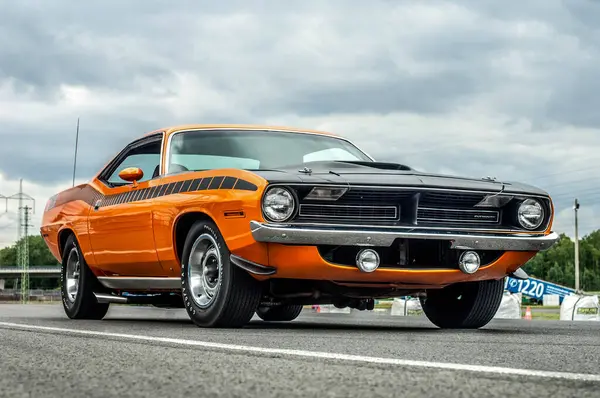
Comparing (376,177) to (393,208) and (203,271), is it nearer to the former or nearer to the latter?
(393,208)

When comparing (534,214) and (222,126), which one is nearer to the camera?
(534,214)

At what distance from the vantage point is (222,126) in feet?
27.4

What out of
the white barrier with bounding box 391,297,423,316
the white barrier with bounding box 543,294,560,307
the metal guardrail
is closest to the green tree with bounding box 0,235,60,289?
the metal guardrail

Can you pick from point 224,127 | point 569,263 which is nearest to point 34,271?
point 569,263

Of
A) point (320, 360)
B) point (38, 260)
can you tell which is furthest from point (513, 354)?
point (38, 260)

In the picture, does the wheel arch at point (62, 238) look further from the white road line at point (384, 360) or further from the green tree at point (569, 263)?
the green tree at point (569, 263)

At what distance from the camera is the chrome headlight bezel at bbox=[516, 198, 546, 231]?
730cm

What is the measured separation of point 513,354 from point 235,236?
250 centimetres

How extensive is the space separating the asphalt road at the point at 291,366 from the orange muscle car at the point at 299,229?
81 centimetres

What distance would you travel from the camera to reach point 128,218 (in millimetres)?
8180

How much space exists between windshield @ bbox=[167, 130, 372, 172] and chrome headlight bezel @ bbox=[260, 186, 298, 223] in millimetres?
1274

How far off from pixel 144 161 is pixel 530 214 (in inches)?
135

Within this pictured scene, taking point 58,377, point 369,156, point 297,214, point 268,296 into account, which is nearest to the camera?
point 58,377

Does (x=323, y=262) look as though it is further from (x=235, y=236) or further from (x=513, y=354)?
(x=513, y=354)
